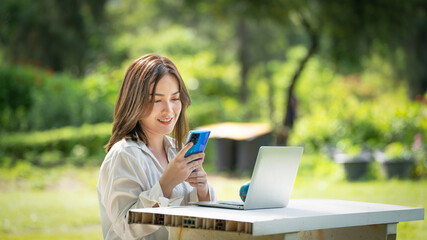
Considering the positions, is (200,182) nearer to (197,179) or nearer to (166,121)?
(197,179)

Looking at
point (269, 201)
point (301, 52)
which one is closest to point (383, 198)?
point (269, 201)

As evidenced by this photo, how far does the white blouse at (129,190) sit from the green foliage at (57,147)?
32.7 ft

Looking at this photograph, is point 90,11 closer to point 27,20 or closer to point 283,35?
point 27,20

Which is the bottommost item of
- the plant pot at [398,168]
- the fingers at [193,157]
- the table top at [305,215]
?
the plant pot at [398,168]

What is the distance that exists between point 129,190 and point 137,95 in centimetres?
51

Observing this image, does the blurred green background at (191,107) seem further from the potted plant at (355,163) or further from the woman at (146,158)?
the woman at (146,158)

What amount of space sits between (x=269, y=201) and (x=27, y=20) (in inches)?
751

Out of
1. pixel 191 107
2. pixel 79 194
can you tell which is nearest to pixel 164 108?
pixel 79 194

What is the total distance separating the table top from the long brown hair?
630 mm

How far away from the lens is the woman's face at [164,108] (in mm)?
3078

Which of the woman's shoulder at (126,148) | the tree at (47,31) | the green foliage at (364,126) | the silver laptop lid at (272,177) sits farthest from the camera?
the tree at (47,31)

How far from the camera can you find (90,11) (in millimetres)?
21594

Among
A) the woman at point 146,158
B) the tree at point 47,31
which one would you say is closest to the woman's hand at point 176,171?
the woman at point 146,158

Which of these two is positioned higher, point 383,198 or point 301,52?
point 301,52
